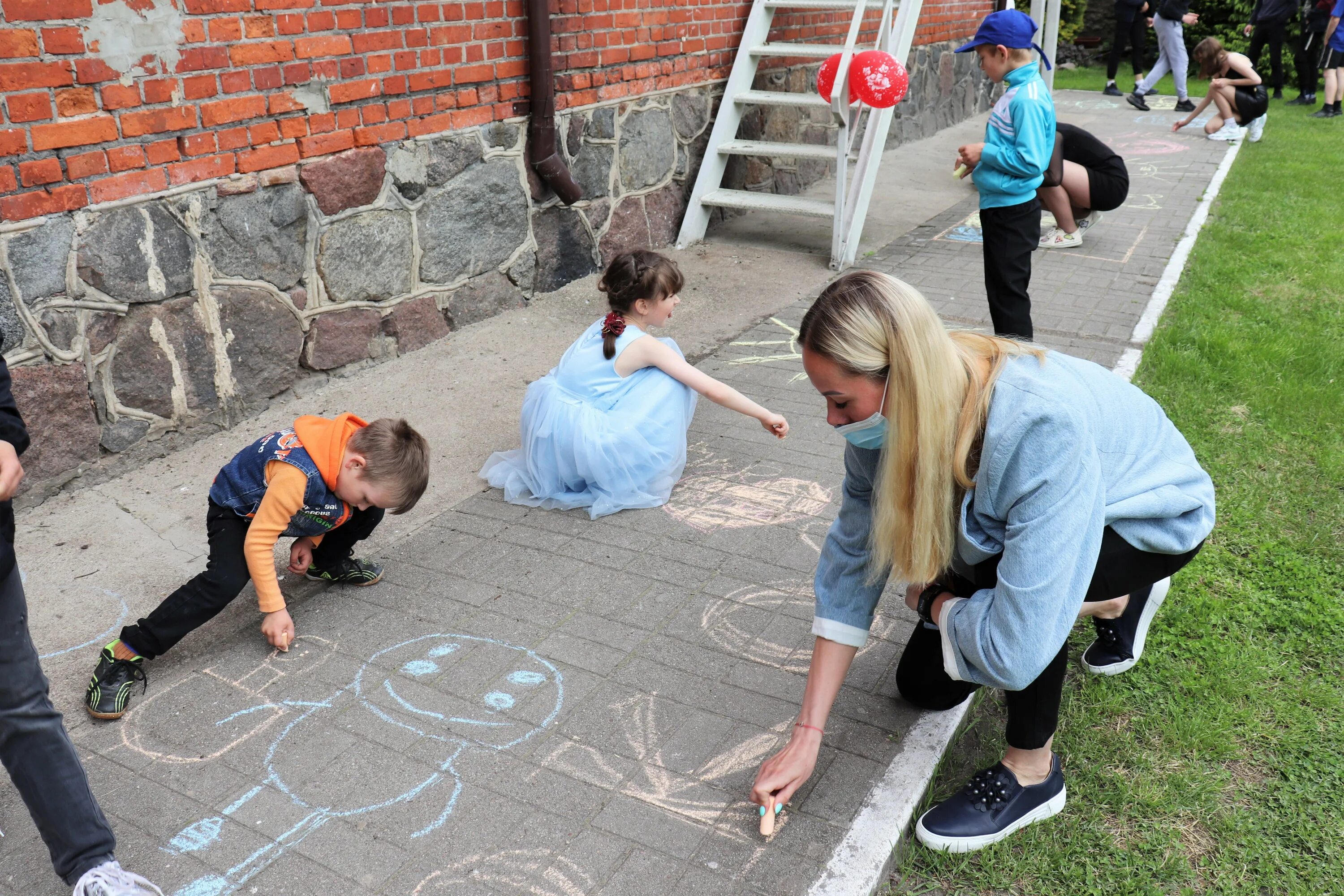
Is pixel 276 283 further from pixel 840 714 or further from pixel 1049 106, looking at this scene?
pixel 1049 106

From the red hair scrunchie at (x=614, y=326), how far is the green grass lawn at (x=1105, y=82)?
13.4 metres

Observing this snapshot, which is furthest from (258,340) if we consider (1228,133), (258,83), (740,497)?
(1228,133)

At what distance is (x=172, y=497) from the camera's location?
3.86 metres

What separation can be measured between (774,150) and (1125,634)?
516 cm

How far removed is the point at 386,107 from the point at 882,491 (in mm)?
3724

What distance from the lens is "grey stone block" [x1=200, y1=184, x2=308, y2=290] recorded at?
4191mm

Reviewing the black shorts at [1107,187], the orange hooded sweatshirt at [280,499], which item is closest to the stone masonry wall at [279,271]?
the orange hooded sweatshirt at [280,499]

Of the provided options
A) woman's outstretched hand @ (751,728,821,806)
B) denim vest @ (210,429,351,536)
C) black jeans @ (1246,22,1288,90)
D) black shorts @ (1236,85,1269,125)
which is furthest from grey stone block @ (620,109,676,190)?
black jeans @ (1246,22,1288,90)

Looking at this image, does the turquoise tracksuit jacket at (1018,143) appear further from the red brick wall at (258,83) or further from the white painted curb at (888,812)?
the white painted curb at (888,812)

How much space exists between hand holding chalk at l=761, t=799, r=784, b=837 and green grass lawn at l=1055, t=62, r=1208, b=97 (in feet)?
49.4

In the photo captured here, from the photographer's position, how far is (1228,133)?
1137cm

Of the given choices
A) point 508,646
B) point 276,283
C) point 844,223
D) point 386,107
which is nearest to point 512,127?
point 386,107

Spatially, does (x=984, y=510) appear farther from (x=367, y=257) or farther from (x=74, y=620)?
(x=367, y=257)

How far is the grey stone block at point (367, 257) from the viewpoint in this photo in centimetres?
472
